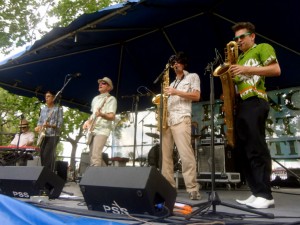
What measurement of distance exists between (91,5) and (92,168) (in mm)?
11174

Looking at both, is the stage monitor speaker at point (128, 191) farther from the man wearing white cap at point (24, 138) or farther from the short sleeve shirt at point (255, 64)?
the man wearing white cap at point (24, 138)

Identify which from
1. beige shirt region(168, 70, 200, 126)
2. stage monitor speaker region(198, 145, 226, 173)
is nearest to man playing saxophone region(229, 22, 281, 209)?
beige shirt region(168, 70, 200, 126)

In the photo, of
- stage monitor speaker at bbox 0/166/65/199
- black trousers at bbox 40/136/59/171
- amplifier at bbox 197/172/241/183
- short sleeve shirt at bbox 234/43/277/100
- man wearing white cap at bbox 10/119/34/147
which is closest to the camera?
short sleeve shirt at bbox 234/43/277/100

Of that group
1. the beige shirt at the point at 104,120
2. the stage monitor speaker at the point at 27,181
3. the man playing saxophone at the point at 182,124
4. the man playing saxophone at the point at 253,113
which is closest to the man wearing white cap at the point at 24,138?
Result: the beige shirt at the point at 104,120

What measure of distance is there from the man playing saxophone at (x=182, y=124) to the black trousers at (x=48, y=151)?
2.13 metres

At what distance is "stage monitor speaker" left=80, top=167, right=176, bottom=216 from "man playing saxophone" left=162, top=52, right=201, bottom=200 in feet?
4.75

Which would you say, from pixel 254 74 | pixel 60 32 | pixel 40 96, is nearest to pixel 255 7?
pixel 254 74

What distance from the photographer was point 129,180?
89.2 inches

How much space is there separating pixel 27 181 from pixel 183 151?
187 centimetres

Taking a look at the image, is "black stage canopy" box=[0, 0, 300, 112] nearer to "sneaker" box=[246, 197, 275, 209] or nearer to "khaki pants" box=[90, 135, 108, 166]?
"khaki pants" box=[90, 135, 108, 166]

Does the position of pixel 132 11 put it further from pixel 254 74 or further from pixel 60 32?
pixel 254 74

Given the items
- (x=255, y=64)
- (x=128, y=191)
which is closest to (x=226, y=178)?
(x=255, y=64)

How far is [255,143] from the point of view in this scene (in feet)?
9.73

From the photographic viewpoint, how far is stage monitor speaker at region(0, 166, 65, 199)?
325 cm
